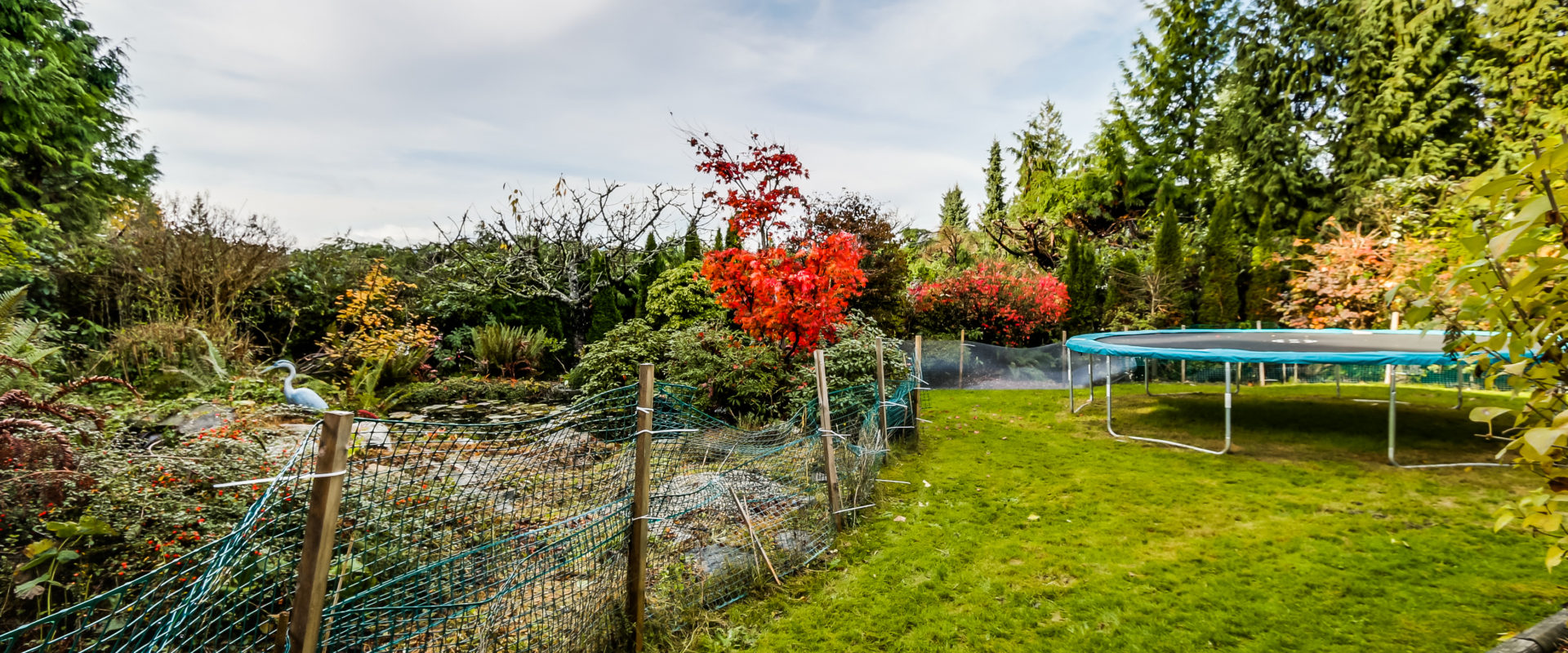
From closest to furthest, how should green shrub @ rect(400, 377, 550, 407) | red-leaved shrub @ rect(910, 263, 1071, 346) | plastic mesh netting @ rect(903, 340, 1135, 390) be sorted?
1. green shrub @ rect(400, 377, 550, 407)
2. plastic mesh netting @ rect(903, 340, 1135, 390)
3. red-leaved shrub @ rect(910, 263, 1071, 346)

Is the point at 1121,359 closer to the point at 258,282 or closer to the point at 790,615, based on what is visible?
the point at 790,615

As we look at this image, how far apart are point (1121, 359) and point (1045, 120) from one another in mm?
12274

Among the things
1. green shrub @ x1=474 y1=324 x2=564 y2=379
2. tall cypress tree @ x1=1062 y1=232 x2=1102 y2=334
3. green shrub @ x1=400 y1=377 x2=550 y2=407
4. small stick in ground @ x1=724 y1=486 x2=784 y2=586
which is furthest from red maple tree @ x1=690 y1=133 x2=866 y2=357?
tall cypress tree @ x1=1062 y1=232 x2=1102 y2=334

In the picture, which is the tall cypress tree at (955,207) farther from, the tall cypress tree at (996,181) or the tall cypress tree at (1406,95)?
the tall cypress tree at (1406,95)

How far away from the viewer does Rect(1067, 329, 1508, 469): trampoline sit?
5133mm

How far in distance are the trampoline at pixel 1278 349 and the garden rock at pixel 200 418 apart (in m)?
7.44

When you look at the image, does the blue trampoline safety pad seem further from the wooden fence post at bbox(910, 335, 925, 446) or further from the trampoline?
the wooden fence post at bbox(910, 335, 925, 446)

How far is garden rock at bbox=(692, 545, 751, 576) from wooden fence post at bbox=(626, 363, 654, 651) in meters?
0.56

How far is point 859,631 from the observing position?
2834mm

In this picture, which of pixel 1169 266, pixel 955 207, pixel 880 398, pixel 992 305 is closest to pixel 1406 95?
pixel 1169 266

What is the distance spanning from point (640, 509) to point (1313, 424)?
24.9ft

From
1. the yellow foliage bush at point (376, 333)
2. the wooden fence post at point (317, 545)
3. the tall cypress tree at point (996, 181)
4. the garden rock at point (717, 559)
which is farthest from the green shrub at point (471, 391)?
the tall cypress tree at point (996, 181)

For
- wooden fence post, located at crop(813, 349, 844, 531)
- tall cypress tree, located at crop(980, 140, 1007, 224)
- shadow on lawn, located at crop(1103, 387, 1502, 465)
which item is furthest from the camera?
tall cypress tree, located at crop(980, 140, 1007, 224)

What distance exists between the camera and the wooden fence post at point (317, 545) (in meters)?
1.47
